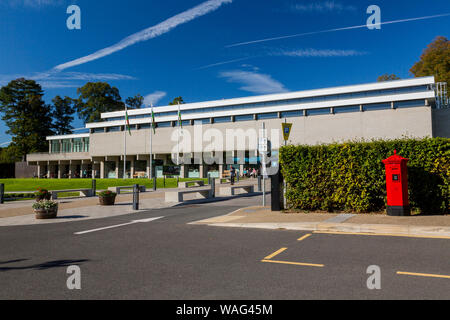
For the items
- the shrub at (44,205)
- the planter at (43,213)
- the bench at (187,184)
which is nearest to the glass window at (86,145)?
the bench at (187,184)

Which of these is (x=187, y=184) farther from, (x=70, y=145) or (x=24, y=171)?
(x=24, y=171)

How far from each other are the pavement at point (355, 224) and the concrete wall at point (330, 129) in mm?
33897

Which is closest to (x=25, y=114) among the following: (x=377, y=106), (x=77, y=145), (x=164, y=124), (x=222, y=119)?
(x=77, y=145)

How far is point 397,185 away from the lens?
945 cm

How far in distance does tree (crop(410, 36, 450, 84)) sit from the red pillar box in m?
64.8

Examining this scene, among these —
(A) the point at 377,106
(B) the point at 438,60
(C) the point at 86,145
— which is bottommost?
(C) the point at 86,145

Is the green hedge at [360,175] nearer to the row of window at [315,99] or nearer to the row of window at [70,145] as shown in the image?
the row of window at [315,99]

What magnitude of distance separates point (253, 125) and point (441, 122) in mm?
29037

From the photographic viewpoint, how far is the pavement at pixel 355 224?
25.0 ft

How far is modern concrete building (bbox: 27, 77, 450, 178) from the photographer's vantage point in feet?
157

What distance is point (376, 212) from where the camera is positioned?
10453 mm

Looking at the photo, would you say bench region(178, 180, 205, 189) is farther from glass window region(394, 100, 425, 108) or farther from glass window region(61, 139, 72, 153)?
glass window region(61, 139, 72, 153)
